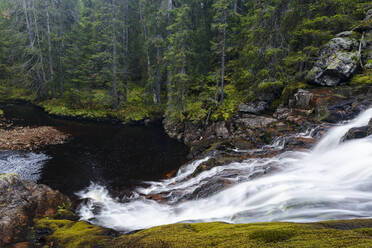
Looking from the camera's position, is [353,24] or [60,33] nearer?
[353,24]

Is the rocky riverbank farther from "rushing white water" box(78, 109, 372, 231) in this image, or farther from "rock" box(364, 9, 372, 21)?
"rock" box(364, 9, 372, 21)

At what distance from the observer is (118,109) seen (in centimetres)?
2489

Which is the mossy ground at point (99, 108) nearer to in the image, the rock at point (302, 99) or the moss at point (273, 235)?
the rock at point (302, 99)

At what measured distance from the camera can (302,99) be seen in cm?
1311

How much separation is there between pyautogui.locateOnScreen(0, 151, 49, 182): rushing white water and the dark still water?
0.06 metres

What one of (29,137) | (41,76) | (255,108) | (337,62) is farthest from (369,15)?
(41,76)

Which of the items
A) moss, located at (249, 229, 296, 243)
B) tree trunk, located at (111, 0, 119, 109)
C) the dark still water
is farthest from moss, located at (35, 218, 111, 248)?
tree trunk, located at (111, 0, 119, 109)

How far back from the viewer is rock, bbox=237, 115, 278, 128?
1348 cm

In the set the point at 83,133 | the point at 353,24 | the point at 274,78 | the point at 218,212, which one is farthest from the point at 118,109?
the point at 353,24

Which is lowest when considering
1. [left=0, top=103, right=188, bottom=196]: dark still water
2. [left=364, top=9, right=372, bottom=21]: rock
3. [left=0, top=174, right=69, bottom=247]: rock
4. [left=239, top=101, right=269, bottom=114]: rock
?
[left=0, top=174, right=69, bottom=247]: rock

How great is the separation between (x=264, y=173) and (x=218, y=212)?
2.71 metres

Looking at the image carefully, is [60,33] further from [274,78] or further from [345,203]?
[345,203]

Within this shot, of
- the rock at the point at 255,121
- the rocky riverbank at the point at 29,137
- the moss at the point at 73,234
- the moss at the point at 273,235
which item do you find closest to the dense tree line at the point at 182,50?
the rock at the point at 255,121

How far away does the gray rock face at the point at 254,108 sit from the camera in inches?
606
